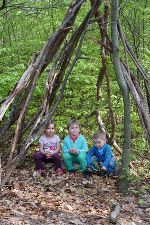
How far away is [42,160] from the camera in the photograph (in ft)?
20.2

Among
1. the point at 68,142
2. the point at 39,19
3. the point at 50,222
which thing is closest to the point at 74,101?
the point at 68,142

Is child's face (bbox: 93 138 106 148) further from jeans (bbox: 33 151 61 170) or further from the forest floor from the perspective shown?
jeans (bbox: 33 151 61 170)

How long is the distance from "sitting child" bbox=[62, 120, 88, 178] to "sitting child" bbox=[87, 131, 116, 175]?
0.11m

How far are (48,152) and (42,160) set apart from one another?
0.74 feet

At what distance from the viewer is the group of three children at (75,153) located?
19.4 feet

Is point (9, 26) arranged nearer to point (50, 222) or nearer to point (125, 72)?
point (125, 72)

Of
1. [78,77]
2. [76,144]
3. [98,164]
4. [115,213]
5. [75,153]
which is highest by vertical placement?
[78,77]

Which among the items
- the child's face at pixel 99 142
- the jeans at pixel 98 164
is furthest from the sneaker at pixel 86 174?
the child's face at pixel 99 142

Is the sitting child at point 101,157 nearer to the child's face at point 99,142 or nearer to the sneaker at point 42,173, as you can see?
the child's face at point 99,142

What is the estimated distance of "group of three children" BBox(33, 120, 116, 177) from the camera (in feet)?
19.4

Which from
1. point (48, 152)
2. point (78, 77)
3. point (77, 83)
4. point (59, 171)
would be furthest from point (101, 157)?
point (77, 83)

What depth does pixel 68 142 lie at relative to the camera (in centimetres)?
615

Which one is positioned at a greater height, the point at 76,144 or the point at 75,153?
the point at 76,144

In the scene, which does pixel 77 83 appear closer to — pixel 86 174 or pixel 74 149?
pixel 74 149
